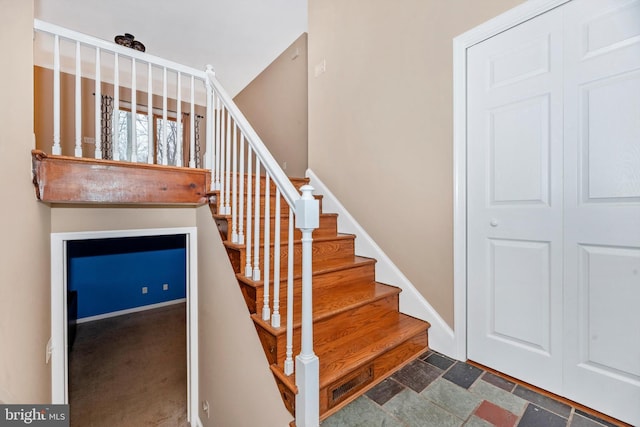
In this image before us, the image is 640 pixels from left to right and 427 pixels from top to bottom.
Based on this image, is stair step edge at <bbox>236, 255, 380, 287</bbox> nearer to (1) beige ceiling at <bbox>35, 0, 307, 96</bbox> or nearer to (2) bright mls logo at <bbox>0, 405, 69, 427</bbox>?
(2) bright mls logo at <bbox>0, 405, 69, 427</bbox>

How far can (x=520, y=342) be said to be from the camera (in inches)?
56.6

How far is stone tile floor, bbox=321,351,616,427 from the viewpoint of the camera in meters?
1.17

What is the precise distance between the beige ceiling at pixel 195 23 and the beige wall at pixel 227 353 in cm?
222

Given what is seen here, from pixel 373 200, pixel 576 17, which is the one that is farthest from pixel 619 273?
pixel 373 200

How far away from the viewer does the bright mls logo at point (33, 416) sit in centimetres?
95

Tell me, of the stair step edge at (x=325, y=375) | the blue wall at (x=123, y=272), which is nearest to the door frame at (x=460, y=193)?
the stair step edge at (x=325, y=375)

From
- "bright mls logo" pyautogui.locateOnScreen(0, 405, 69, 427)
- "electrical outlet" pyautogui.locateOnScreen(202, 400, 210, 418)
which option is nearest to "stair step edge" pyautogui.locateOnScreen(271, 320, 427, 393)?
"bright mls logo" pyautogui.locateOnScreen(0, 405, 69, 427)

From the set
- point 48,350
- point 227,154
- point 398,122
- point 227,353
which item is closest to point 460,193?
point 398,122

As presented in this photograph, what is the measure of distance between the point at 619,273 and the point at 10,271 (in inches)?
101

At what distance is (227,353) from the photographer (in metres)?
1.95

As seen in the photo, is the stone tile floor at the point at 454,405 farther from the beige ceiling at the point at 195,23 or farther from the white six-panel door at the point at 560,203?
the beige ceiling at the point at 195,23

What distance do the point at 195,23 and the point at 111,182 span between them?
241cm

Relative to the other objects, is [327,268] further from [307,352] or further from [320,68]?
[320,68]

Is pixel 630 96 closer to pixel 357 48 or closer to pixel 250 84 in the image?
pixel 357 48
